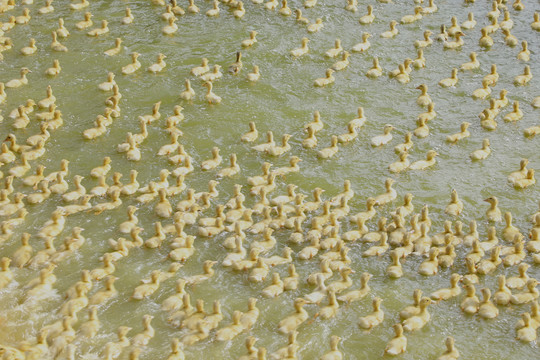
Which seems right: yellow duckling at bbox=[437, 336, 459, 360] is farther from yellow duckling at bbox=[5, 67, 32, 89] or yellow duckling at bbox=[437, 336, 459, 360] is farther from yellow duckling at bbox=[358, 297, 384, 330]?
yellow duckling at bbox=[5, 67, 32, 89]

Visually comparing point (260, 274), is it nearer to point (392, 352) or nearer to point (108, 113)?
point (392, 352)

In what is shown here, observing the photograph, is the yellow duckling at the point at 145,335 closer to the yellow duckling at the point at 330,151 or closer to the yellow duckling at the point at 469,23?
the yellow duckling at the point at 330,151

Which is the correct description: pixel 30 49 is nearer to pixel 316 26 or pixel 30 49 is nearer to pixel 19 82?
pixel 19 82

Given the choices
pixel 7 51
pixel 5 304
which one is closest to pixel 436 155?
pixel 5 304

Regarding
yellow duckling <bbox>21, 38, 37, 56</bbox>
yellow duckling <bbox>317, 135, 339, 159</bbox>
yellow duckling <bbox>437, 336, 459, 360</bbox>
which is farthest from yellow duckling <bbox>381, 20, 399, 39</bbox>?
yellow duckling <bbox>437, 336, 459, 360</bbox>

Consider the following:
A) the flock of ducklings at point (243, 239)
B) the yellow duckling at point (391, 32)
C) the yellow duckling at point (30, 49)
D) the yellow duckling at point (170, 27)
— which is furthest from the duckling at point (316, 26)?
the yellow duckling at point (30, 49)

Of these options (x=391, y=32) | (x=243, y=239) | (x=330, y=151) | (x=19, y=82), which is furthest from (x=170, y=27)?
(x=243, y=239)
